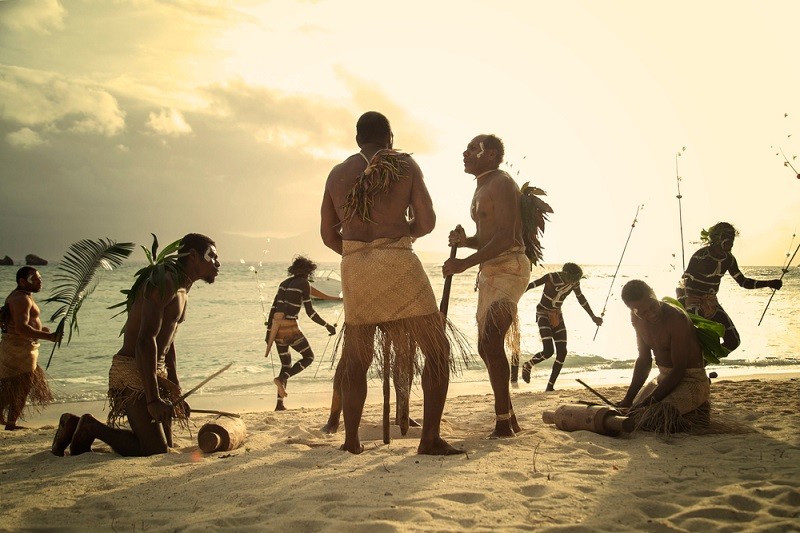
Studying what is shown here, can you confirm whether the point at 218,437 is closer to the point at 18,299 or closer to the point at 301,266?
the point at 18,299

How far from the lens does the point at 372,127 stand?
4699 millimetres

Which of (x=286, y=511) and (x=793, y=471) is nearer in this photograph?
(x=286, y=511)

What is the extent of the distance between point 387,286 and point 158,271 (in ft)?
5.42

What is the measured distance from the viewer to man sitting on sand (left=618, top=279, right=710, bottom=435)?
5.14 m

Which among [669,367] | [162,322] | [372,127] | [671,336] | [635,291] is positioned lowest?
[669,367]

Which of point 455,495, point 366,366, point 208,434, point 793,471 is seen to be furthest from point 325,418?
point 793,471

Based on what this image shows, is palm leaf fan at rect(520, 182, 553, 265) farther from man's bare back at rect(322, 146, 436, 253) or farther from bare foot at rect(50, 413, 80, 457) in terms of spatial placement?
bare foot at rect(50, 413, 80, 457)

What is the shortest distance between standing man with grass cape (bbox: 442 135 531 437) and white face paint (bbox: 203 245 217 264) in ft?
5.71

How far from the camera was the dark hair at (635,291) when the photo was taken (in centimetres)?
510

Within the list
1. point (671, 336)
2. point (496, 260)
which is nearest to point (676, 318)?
point (671, 336)

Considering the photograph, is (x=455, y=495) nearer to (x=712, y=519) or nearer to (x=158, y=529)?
(x=712, y=519)

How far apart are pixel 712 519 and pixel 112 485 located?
3249 millimetres

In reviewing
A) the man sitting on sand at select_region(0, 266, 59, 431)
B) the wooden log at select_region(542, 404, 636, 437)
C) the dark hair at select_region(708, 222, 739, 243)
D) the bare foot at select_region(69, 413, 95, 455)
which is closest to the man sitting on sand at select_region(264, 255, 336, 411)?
the man sitting on sand at select_region(0, 266, 59, 431)

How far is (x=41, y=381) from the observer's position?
22.2ft
